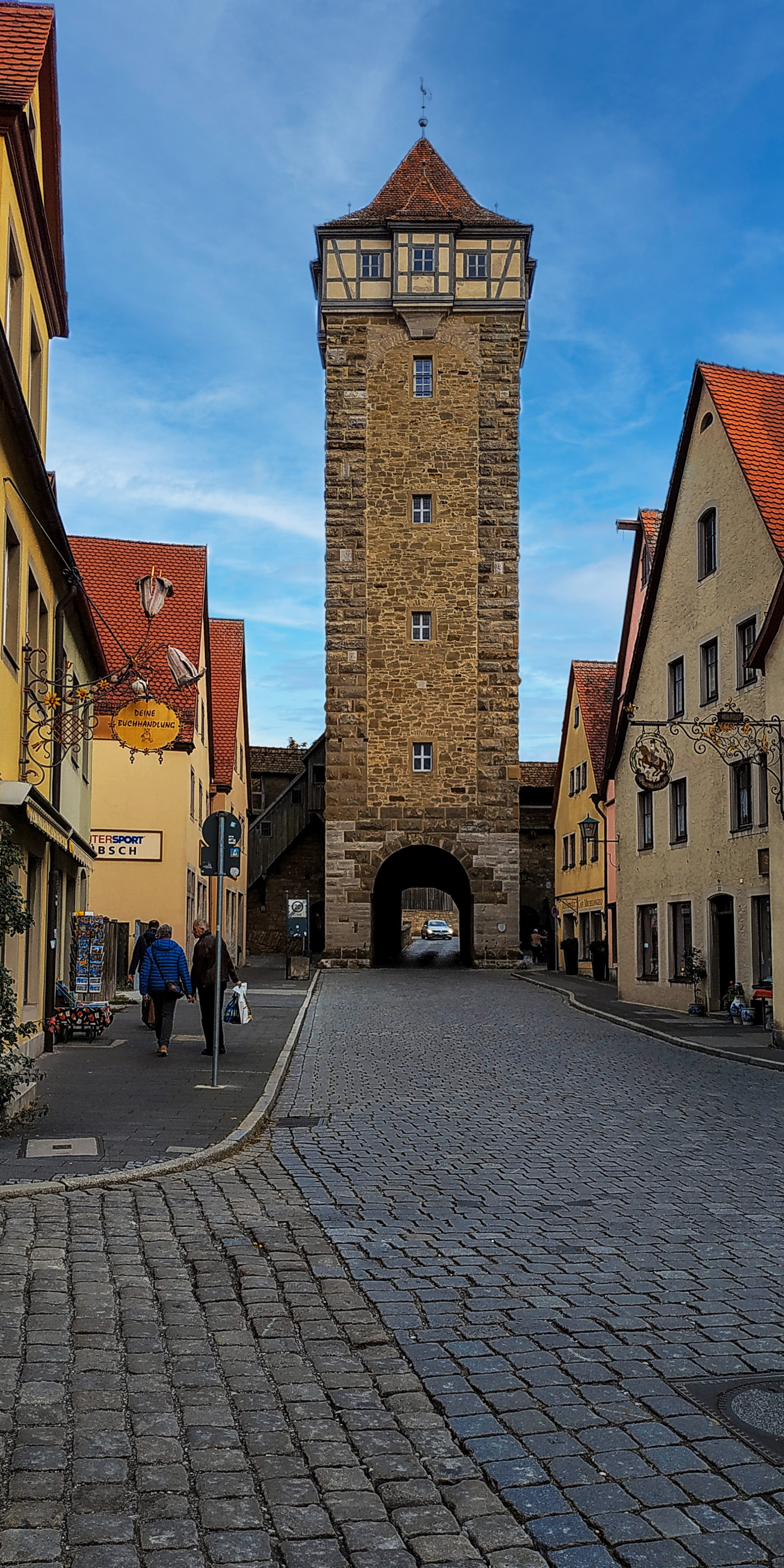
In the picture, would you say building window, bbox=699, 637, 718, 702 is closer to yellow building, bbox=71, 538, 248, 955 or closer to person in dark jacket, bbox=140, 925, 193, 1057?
yellow building, bbox=71, 538, 248, 955

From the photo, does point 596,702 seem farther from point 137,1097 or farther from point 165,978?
point 137,1097

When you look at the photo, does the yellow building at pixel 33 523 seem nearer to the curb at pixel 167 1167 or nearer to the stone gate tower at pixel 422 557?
the curb at pixel 167 1167

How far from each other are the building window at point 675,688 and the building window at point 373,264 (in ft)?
71.9

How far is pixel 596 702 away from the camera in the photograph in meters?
42.4

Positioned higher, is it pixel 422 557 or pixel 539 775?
pixel 422 557

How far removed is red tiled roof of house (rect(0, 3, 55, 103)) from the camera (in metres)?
13.6

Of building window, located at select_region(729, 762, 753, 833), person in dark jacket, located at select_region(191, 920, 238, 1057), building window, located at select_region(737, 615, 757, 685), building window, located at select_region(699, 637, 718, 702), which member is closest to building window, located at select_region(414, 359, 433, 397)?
building window, located at select_region(699, 637, 718, 702)

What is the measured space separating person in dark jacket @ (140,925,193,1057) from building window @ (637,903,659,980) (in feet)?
42.3

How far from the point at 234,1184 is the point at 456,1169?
5.02ft

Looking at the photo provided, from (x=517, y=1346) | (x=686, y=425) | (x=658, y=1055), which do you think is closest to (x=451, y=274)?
(x=686, y=425)

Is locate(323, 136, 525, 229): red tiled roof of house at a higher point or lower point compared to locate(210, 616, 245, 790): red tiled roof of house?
higher

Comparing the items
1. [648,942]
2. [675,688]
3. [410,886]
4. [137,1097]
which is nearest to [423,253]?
[675,688]

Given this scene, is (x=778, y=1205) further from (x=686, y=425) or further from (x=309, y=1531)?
(x=686, y=425)

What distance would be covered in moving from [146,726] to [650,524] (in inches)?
783
